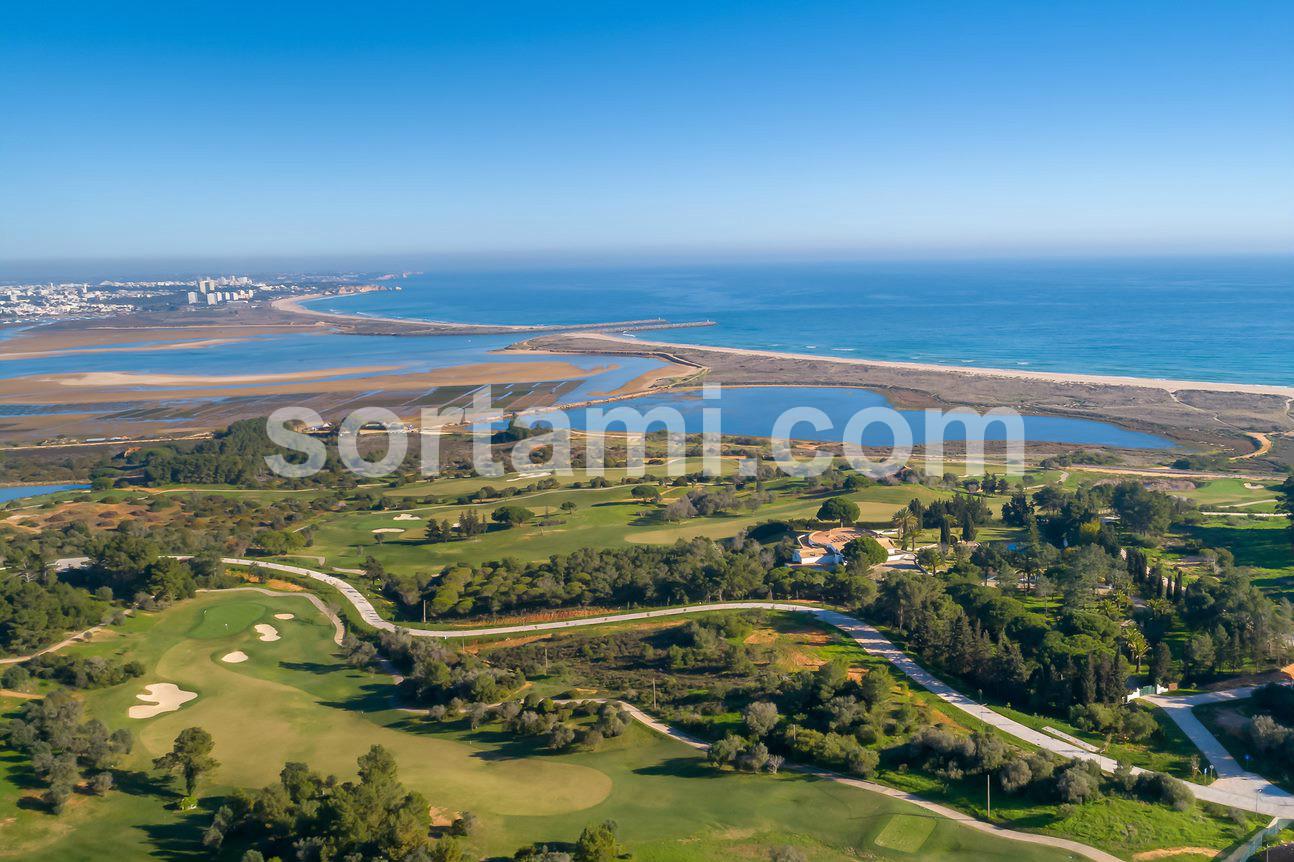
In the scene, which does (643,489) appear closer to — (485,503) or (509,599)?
(485,503)

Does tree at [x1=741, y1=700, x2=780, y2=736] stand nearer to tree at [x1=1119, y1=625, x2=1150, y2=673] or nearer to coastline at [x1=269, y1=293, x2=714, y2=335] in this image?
tree at [x1=1119, y1=625, x2=1150, y2=673]

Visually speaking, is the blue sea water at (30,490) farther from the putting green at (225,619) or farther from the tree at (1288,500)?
the tree at (1288,500)

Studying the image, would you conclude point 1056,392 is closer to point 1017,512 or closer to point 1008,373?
point 1008,373

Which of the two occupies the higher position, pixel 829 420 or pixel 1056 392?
pixel 1056 392

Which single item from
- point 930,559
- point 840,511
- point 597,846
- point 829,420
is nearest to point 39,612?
point 597,846

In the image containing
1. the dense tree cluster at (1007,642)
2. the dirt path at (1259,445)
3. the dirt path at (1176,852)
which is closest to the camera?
the dirt path at (1176,852)

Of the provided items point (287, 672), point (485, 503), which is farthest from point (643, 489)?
point (287, 672)

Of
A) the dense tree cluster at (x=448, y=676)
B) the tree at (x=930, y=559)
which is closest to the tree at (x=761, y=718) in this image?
the dense tree cluster at (x=448, y=676)
